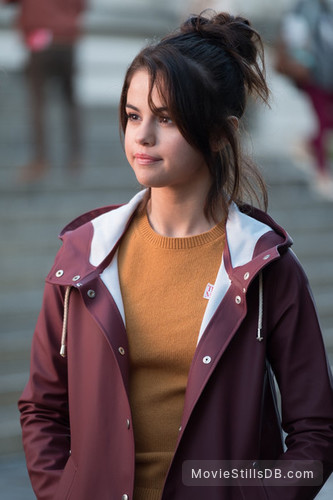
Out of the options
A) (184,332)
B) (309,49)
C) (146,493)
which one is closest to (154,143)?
(184,332)

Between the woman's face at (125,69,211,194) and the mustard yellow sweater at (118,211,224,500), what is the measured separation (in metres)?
0.19

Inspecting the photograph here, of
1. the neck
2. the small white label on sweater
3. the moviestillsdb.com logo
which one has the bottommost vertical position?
the moviestillsdb.com logo

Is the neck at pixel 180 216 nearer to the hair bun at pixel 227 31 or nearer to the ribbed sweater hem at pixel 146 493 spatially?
the hair bun at pixel 227 31

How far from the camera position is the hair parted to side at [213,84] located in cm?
200

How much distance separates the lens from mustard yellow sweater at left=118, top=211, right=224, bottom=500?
6.74 ft

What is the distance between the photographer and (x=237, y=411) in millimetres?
1999

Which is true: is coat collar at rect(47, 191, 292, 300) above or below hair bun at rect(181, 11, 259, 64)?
below

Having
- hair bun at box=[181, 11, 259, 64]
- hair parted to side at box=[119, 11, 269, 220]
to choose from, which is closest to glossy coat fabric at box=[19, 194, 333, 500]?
hair parted to side at box=[119, 11, 269, 220]

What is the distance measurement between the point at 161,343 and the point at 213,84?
62 centimetres

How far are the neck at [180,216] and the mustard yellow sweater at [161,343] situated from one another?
0.04m

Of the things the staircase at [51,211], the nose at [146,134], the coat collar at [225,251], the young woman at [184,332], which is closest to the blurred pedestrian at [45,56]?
the staircase at [51,211]

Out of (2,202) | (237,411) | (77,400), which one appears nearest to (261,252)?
(237,411)

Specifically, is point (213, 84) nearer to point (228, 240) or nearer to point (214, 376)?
point (228, 240)

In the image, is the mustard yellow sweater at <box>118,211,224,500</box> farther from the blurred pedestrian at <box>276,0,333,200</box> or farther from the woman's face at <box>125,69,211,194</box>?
the blurred pedestrian at <box>276,0,333,200</box>
